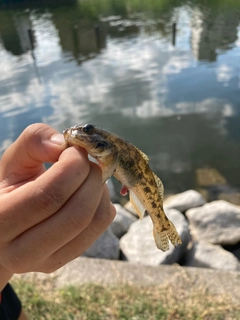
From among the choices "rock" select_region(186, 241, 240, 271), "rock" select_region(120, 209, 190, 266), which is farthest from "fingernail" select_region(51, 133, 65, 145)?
"rock" select_region(186, 241, 240, 271)

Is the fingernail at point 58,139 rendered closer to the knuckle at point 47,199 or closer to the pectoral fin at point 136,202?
the knuckle at point 47,199

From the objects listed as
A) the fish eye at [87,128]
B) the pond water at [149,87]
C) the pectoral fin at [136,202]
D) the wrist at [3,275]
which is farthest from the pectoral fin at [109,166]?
the pond water at [149,87]

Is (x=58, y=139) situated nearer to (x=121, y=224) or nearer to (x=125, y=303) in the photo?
(x=125, y=303)

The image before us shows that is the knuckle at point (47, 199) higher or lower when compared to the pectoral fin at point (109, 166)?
higher

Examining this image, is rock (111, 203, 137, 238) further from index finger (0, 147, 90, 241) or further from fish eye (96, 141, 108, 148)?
index finger (0, 147, 90, 241)

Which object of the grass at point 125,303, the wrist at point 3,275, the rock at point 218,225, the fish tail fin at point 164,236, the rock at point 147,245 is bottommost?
the rock at point 218,225

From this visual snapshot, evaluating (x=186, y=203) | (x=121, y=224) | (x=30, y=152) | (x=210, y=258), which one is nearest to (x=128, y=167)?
(x=30, y=152)
